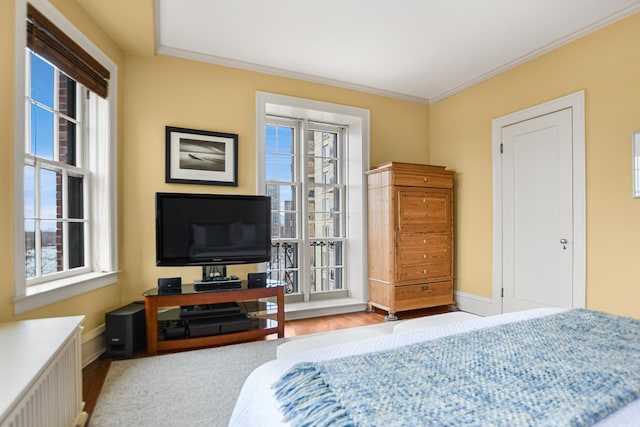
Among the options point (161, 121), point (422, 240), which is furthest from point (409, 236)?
point (161, 121)

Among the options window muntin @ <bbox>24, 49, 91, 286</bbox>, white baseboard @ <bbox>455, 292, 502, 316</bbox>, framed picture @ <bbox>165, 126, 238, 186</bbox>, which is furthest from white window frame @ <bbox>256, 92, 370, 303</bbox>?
window muntin @ <bbox>24, 49, 91, 286</bbox>

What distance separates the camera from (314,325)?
349 cm

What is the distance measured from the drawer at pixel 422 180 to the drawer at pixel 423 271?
92 cm

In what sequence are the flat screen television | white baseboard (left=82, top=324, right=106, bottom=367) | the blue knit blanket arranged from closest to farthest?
the blue knit blanket
white baseboard (left=82, top=324, right=106, bottom=367)
the flat screen television

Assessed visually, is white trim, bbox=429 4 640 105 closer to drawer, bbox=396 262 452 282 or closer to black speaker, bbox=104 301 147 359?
drawer, bbox=396 262 452 282

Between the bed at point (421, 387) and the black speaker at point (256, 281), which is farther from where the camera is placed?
the black speaker at point (256, 281)

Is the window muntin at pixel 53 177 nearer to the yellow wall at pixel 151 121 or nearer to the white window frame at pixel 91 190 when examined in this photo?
the white window frame at pixel 91 190

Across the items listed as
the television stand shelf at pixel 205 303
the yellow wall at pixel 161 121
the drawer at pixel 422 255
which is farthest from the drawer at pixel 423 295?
the yellow wall at pixel 161 121

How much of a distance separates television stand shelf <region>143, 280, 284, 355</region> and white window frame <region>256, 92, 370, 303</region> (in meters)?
1.35

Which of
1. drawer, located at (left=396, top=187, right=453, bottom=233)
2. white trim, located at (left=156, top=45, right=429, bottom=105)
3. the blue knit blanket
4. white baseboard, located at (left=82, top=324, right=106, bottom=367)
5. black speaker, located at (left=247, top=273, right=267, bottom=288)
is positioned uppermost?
white trim, located at (left=156, top=45, right=429, bottom=105)

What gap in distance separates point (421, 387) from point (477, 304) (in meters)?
3.42

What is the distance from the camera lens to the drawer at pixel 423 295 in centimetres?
365

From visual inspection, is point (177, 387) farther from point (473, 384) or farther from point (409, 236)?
point (409, 236)

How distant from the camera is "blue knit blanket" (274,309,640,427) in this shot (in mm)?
731
